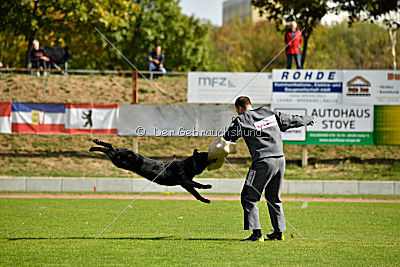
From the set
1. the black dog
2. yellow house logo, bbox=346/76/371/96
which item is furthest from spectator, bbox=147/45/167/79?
the black dog


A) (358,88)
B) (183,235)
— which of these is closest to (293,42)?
(358,88)

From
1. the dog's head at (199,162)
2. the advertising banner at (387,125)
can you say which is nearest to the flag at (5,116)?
the advertising banner at (387,125)

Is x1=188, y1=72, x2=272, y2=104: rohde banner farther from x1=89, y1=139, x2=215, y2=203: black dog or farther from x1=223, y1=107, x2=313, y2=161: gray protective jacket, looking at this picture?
x1=89, y1=139, x2=215, y2=203: black dog

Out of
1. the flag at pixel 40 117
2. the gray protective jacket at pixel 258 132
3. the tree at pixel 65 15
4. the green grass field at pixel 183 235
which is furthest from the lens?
the tree at pixel 65 15

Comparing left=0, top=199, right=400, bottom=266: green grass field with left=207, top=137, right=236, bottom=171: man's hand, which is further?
left=207, top=137, right=236, bottom=171: man's hand

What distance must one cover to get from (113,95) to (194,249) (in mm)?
17462

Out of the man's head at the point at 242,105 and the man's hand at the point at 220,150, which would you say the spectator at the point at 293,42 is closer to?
the man's head at the point at 242,105

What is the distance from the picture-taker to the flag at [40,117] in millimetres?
20734

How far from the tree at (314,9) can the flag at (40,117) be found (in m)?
9.91

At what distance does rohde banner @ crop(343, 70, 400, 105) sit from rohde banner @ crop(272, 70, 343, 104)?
13.8 inches

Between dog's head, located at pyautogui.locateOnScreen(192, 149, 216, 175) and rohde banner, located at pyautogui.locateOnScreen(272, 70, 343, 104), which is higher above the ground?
rohde banner, located at pyautogui.locateOnScreen(272, 70, 343, 104)

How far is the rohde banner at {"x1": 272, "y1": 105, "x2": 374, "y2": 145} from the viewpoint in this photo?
20.8 metres

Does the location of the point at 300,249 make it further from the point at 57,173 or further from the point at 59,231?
the point at 57,173

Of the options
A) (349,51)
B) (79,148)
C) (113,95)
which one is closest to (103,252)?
(79,148)
